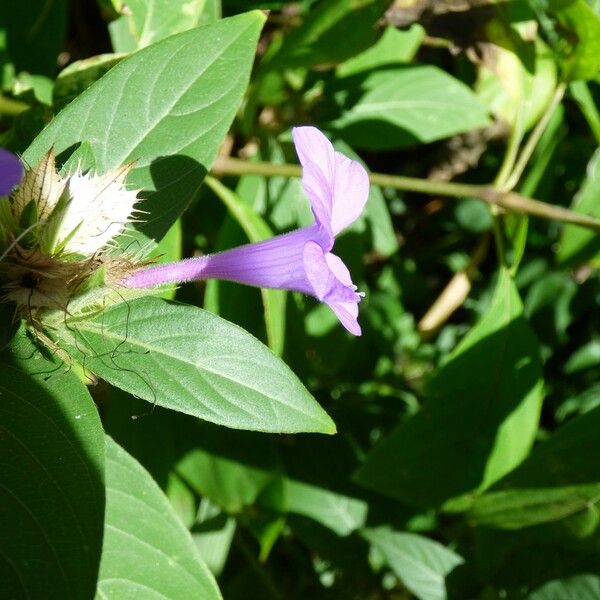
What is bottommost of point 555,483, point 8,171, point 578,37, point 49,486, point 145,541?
point 555,483

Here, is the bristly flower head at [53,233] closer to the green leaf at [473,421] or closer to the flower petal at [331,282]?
the flower petal at [331,282]

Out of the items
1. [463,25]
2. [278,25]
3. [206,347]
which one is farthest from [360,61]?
[206,347]

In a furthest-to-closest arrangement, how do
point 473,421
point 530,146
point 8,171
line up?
point 473,421 → point 530,146 → point 8,171

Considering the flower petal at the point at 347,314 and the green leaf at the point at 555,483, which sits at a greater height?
the flower petal at the point at 347,314

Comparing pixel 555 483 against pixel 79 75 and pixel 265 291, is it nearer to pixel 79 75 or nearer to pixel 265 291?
pixel 265 291

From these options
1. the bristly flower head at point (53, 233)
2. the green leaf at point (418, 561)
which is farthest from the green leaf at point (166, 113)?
the green leaf at point (418, 561)

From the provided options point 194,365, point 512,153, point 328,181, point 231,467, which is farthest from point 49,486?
point 512,153

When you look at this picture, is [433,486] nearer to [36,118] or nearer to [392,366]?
[392,366]
